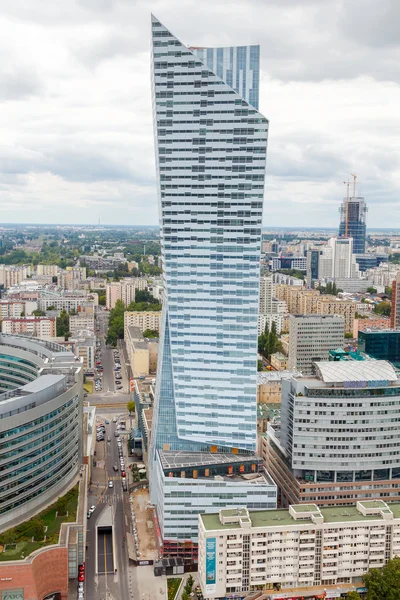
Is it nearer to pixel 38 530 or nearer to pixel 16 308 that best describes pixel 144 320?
pixel 16 308

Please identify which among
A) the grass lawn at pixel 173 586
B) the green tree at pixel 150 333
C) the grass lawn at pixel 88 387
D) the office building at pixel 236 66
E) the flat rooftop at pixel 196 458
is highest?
the office building at pixel 236 66

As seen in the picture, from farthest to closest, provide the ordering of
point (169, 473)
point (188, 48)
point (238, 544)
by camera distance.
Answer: point (188, 48) < point (169, 473) < point (238, 544)

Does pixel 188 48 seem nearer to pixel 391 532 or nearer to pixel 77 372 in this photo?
pixel 77 372

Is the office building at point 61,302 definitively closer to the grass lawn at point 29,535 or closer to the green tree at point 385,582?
the grass lawn at point 29,535

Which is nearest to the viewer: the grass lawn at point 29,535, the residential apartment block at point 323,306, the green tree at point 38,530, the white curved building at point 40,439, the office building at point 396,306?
the grass lawn at point 29,535

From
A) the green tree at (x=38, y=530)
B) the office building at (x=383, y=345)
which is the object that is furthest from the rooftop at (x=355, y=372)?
the office building at (x=383, y=345)

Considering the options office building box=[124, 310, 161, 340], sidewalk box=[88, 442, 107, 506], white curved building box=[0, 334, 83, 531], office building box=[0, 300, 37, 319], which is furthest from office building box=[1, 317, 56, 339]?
white curved building box=[0, 334, 83, 531]

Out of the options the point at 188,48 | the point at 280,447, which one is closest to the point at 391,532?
the point at 280,447

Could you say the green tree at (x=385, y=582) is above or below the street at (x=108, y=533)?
above
